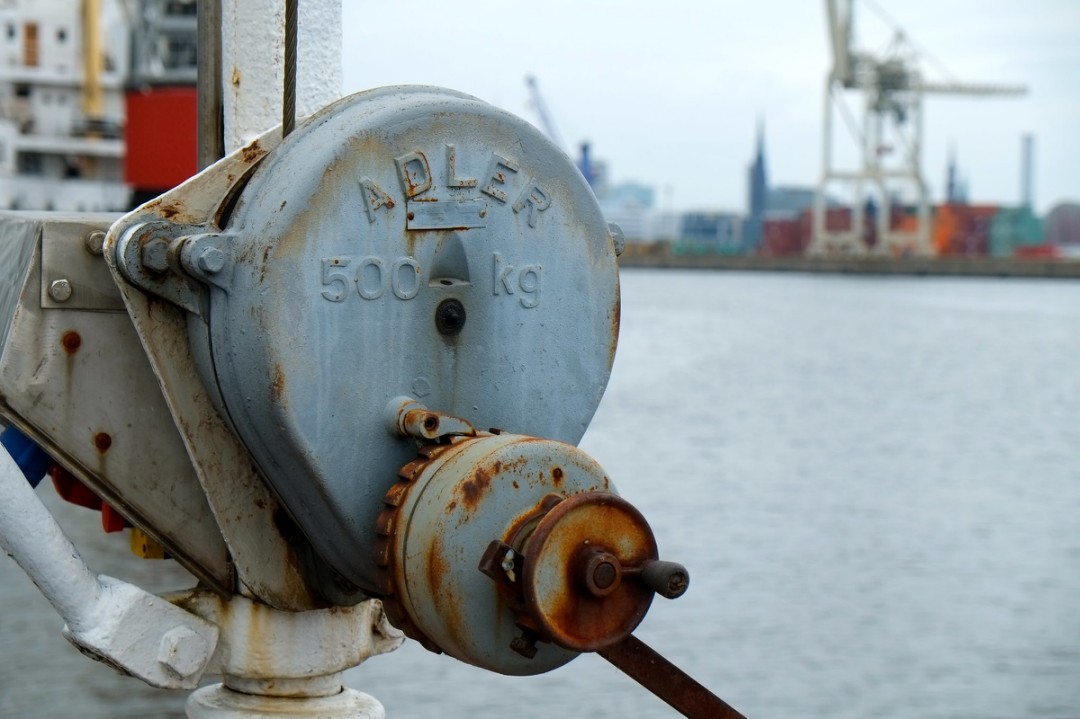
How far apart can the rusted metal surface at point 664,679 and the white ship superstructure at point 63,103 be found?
32868 mm

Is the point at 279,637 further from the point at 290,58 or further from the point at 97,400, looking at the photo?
the point at 290,58

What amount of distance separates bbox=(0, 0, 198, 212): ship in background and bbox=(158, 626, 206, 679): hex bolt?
97.2ft

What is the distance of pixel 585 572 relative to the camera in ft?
4.57

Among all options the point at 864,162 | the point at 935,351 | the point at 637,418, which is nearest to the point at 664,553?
the point at 637,418

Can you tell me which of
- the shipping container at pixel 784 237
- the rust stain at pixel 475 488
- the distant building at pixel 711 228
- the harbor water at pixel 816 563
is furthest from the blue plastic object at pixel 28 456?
the distant building at pixel 711 228

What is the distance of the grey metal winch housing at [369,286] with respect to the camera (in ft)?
4.91

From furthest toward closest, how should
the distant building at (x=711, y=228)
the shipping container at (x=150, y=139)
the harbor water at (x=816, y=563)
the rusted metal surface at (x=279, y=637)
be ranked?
the distant building at (x=711, y=228), the shipping container at (x=150, y=139), the harbor water at (x=816, y=563), the rusted metal surface at (x=279, y=637)

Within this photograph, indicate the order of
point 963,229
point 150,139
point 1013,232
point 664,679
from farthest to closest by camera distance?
point 1013,232, point 963,229, point 150,139, point 664,679

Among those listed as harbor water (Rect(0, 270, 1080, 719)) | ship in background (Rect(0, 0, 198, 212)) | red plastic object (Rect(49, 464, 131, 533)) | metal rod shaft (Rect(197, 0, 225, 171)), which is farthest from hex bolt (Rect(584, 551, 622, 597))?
ship in background (Rect(0, 0, 198, 212))

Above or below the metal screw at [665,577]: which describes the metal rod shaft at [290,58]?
above

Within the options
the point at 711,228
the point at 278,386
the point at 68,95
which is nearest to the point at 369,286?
the point at 278,386

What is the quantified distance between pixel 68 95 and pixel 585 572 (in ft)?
119

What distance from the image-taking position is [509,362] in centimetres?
165

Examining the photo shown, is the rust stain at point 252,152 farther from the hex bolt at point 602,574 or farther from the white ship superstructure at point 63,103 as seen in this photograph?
the white ship superstructure at point 63,103
